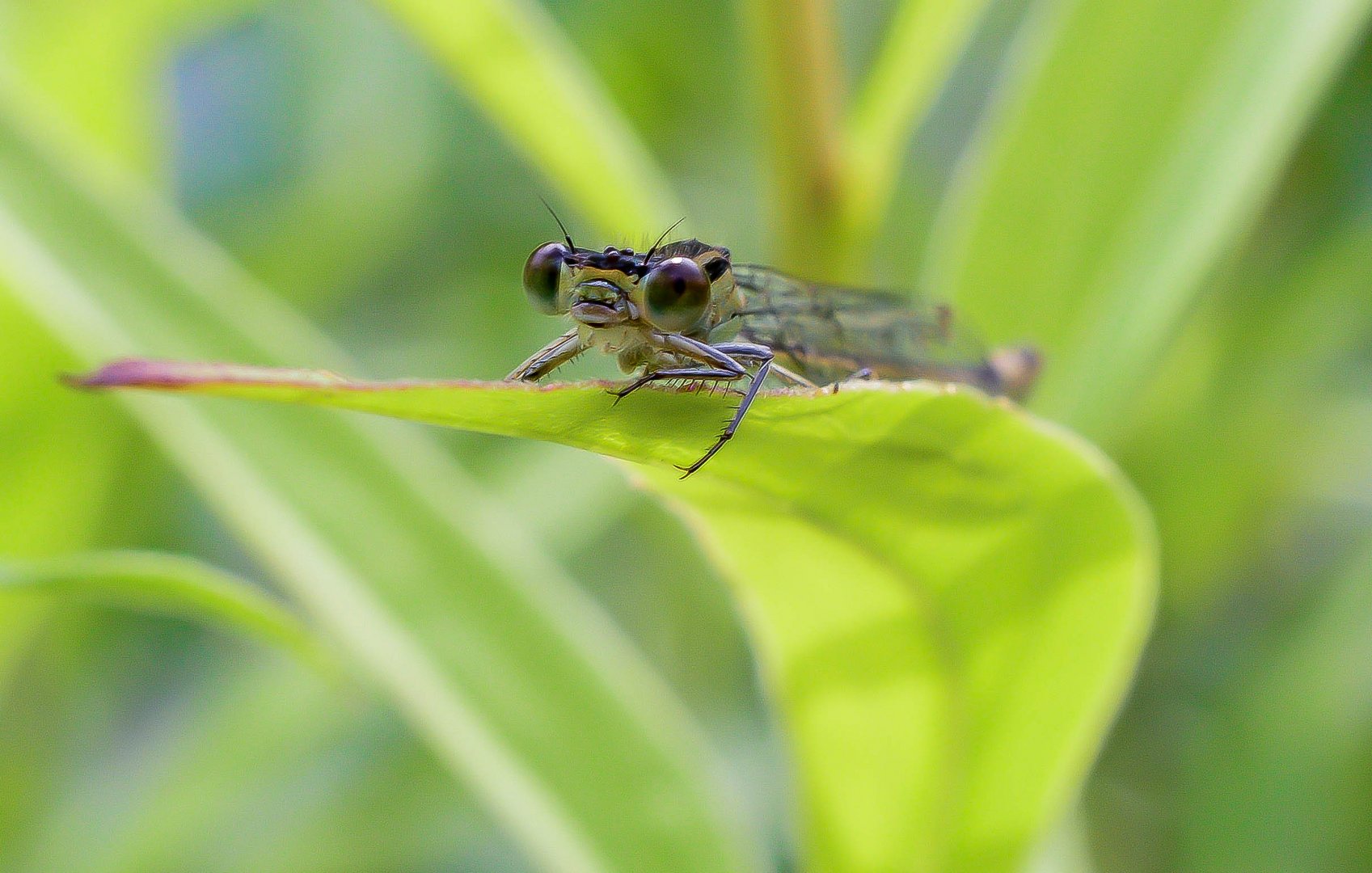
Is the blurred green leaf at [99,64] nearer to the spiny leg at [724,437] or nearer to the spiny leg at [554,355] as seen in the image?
the spiny leg at [554,355]

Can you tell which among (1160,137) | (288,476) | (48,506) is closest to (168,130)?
(48,506)

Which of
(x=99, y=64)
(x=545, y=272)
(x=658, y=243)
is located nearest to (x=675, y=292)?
(x=545, y=272)

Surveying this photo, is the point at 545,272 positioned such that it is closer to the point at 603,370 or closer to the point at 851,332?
the point at 603,370

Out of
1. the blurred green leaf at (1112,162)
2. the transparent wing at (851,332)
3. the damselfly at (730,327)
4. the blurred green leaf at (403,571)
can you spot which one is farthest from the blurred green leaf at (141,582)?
the blurred green leaf at (1112,162)

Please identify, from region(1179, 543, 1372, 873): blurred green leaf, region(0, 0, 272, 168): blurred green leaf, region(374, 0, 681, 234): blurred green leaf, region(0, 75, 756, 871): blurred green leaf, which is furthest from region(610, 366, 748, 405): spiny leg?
region(0, 0, 272, 168): blurred green leaf

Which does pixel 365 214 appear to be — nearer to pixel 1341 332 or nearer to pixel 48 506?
pixel 48 506
